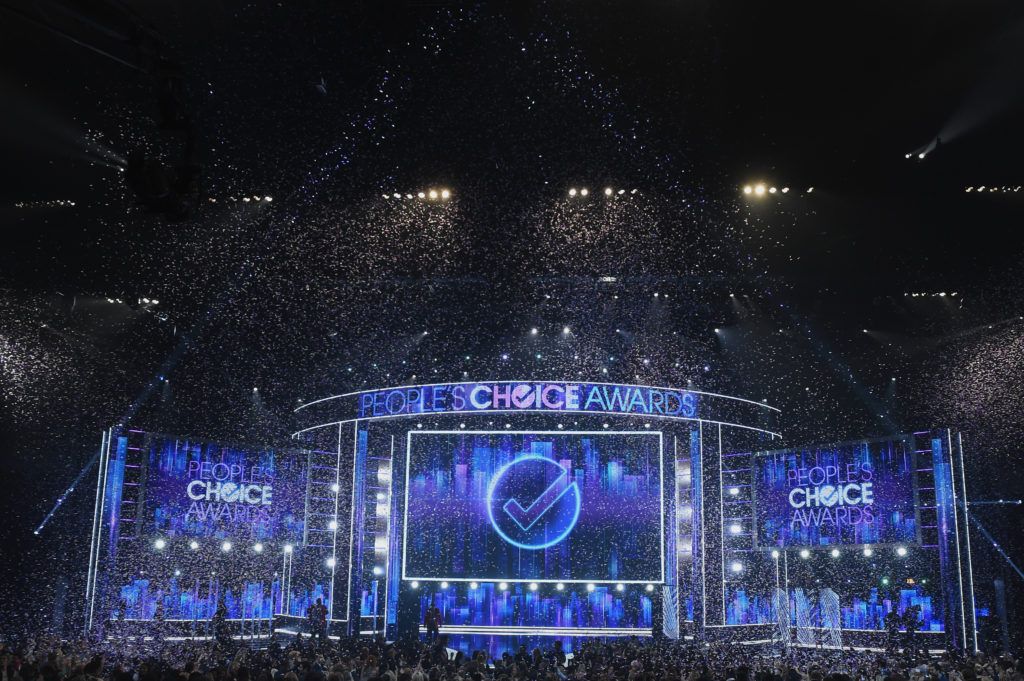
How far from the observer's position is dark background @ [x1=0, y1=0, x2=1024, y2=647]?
10.4 meters

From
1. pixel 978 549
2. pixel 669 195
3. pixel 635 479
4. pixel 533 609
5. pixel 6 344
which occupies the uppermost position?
pixel 669 195

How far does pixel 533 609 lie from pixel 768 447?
930cm

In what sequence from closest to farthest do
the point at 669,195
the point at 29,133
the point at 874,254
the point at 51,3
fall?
1. the point at 51,3
2. the point at 29,133
3. the point at 669,195
4. the point at 874,254

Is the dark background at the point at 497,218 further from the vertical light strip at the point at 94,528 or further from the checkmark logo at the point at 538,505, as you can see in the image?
the checkmark logo at the point at 538,505

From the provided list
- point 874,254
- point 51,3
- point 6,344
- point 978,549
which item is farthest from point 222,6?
point 978,549

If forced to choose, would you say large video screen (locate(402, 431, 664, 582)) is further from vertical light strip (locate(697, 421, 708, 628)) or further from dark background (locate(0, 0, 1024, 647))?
dark background (locate(0, 0, 1024, 647))

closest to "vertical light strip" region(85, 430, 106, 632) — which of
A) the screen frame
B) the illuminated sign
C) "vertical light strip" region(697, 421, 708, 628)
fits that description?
the illuminated sign

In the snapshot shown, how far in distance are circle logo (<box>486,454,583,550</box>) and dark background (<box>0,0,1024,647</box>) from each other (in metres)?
4.90

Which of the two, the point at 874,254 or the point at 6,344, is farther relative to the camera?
the point at 6,344

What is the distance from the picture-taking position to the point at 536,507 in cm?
2411

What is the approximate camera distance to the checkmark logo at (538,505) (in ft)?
78.8

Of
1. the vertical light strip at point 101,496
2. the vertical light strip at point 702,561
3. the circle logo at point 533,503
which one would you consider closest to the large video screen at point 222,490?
the vertical light strip at point 101,496

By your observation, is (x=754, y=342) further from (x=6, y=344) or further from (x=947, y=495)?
(x=6, y=344)

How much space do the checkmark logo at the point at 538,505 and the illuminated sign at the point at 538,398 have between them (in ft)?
13.0
